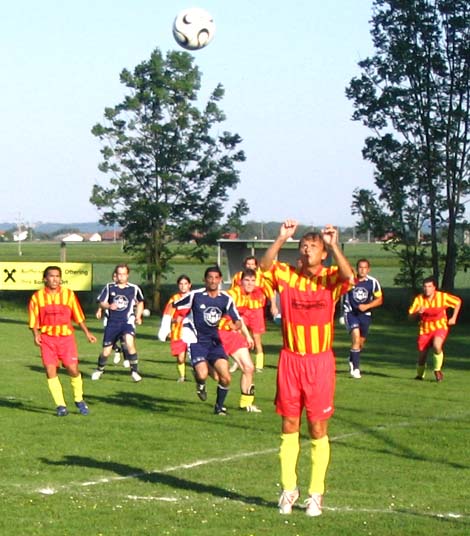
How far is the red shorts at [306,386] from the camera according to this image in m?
9.26

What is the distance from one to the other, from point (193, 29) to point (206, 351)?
862cm

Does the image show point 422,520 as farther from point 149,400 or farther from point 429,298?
point 429,298

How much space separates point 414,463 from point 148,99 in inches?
1392

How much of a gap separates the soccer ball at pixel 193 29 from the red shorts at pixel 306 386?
13.7 metres

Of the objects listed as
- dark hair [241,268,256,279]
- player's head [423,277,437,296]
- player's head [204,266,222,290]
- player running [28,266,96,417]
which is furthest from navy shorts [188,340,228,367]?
player's head [423,277,437,296]

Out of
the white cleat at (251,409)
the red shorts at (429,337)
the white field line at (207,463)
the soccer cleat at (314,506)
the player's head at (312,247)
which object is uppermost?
the player's head at (312,247)

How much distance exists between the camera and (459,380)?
72.3 ft

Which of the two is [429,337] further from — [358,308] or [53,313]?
[53,313]

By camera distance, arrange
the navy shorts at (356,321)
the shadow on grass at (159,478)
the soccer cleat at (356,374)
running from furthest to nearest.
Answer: the navy shorts at (356,321)
the soccer cleat at (356,374)
the shadow on grass at (159,478)

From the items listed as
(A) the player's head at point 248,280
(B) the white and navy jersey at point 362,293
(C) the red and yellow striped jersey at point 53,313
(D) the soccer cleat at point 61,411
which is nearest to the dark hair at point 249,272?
(A) the player's head at point 248,280

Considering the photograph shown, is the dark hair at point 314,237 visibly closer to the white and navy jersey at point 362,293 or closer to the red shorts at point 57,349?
the red shorts at point 57,349

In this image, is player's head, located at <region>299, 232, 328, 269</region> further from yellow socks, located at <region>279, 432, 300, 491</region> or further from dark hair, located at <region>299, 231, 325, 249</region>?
yellow socks, located at <region>279, 432, 300, 491</region>

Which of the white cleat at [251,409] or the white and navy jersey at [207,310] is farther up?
the white and navy jersey at [207,310]

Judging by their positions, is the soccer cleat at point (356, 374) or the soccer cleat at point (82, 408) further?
the soccer cleat at point (356, 374)
